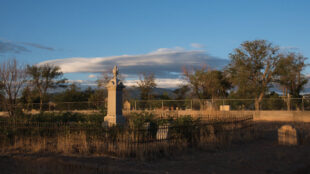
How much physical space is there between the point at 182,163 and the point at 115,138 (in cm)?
236

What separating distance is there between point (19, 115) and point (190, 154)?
7958 millimetres

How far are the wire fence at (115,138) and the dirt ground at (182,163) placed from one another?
0.49 meters

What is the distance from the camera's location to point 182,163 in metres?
7.41

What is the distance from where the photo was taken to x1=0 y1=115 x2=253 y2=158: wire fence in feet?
26.6

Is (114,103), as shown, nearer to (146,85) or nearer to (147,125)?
(147,125)

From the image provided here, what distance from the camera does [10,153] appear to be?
881cm

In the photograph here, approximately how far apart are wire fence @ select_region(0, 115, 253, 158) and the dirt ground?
49 cm

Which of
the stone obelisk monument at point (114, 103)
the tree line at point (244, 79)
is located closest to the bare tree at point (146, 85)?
the tree line at point (244, 79)

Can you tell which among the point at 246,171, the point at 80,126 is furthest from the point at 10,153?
the point at 246,171

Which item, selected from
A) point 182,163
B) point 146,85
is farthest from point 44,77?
point 182,163

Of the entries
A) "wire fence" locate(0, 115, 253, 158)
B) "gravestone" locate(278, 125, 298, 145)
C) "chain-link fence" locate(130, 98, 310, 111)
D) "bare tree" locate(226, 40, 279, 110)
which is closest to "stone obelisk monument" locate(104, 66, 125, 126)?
"wire fence" locate(0, 115, 253, 158)

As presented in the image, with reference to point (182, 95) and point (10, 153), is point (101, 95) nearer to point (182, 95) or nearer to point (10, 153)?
point (182, 95)

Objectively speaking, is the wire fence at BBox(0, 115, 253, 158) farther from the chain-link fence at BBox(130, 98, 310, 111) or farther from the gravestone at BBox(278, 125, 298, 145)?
the chain-link fence at BBox(130, 98, 310, 111)

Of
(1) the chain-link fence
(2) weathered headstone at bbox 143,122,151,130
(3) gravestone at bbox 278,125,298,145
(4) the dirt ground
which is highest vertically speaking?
(1) the chain-link fence
